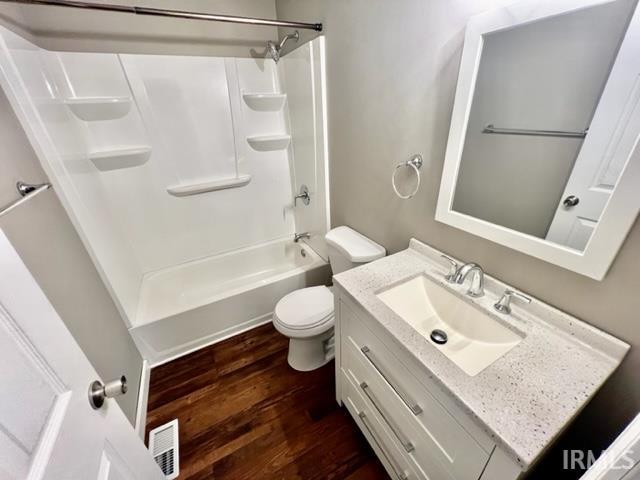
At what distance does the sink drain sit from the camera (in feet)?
3.21

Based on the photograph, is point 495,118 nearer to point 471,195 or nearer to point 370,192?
point 471,195

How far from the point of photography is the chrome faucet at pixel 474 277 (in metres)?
0.97

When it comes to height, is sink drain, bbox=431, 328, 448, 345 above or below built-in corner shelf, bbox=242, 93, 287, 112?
below

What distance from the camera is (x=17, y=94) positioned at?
113cm

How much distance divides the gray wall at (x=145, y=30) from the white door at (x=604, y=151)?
2155 millimetres

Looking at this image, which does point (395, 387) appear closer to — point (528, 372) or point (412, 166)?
point (528, 372)

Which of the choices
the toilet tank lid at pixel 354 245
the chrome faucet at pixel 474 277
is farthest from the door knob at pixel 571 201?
the toilet tank lid at pixel 354 245

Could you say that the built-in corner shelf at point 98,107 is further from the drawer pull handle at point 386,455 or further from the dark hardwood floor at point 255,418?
the drawer pull handle at point 386,455

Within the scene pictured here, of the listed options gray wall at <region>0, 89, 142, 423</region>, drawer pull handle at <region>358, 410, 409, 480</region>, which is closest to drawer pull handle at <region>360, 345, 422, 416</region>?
drawer pull handle at <region>358, 410, 409, 480</region>

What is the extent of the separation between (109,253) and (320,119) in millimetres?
1592

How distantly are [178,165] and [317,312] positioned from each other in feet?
5.24

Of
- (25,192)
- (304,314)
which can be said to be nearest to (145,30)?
(25,192)

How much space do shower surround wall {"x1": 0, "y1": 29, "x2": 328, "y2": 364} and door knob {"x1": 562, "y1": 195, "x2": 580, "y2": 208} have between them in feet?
4.40

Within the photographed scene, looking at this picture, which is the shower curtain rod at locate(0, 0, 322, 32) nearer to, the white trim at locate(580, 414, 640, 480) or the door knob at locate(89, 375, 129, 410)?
the door knob at locate(89, 375, 129, 410)
